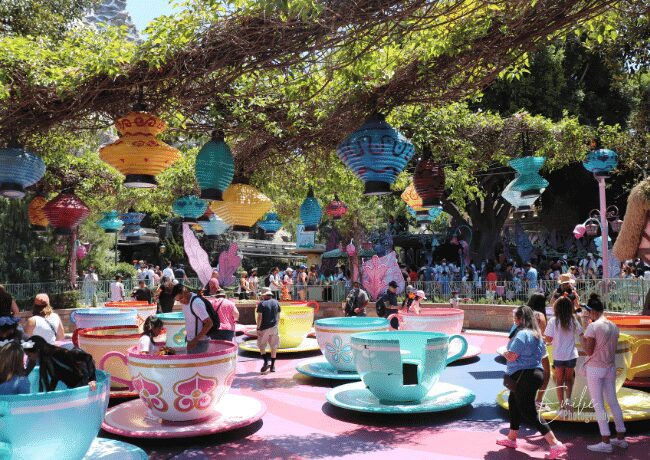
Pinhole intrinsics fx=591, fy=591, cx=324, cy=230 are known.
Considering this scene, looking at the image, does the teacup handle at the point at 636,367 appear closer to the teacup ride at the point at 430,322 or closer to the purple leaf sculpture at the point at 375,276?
the teacup ride at the point at 430,322

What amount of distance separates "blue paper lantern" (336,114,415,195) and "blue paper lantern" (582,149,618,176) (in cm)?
604

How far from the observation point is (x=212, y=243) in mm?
36438

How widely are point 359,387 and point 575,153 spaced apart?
6.18 meters

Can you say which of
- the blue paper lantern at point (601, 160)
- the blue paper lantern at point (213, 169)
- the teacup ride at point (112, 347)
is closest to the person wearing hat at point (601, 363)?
the blue paper lantern at point (213, 169)

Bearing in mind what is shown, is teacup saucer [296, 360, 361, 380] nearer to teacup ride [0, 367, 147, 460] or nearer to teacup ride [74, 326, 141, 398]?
teacup ride [74, 326, 141, 398]

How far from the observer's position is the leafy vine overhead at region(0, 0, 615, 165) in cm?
482

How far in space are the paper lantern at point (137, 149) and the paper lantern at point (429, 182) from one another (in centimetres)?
310

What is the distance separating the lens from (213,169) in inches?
249

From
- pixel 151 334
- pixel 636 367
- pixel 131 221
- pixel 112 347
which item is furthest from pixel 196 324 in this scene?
pixel 131 221

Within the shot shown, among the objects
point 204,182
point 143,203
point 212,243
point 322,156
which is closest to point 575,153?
point 322,156

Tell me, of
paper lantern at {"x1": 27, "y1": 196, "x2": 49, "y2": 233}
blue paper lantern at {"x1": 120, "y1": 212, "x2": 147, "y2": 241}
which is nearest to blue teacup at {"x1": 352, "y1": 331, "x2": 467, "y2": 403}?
paper lantern at {"x1": 27, "y1": 196, "x2": 49, "y2": 233}

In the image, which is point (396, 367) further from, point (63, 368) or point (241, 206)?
point (63, 368)

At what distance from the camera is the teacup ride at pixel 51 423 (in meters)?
3.69

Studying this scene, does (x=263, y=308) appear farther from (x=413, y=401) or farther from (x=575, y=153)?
(x=575, y=153)
